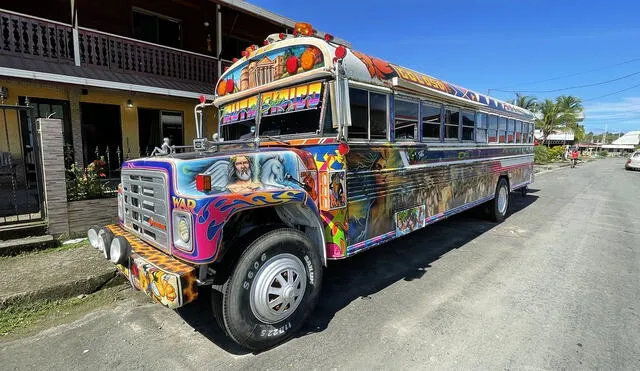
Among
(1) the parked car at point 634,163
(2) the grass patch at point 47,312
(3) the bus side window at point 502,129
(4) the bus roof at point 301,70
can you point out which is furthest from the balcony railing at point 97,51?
(1) the parked car at point 634,163

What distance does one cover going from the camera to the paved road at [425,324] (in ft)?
Result: 9.07

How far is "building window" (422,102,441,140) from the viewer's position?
4719 mm

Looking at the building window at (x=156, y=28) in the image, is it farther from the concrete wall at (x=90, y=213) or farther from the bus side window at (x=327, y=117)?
the bus side window at (x=327, y=117)

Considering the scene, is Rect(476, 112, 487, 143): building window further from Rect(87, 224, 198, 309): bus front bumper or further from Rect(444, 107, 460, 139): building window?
Rect(87, 224, 198, 309): bus front bumper

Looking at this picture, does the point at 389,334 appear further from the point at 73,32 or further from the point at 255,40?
the point at 255,40

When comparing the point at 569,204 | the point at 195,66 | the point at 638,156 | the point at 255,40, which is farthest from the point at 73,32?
the point at 638,156

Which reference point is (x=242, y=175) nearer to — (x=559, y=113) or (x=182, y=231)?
(x=182, y=231)

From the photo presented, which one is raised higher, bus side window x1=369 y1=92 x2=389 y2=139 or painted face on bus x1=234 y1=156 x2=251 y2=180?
bus side window x1=369 y1=92 x2=389 y2=139

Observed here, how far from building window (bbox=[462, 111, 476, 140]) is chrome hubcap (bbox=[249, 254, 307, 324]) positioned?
4165mm

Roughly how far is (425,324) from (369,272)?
1.39m

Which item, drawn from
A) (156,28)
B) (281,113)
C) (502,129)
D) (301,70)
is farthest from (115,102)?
(502,129)

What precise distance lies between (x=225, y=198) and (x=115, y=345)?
174cm

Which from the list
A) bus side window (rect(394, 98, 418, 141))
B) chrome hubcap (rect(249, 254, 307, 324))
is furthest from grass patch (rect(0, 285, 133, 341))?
bus side window (rect(394, 98, 418, 141))

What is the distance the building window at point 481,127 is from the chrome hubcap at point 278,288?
4829 millimetres
